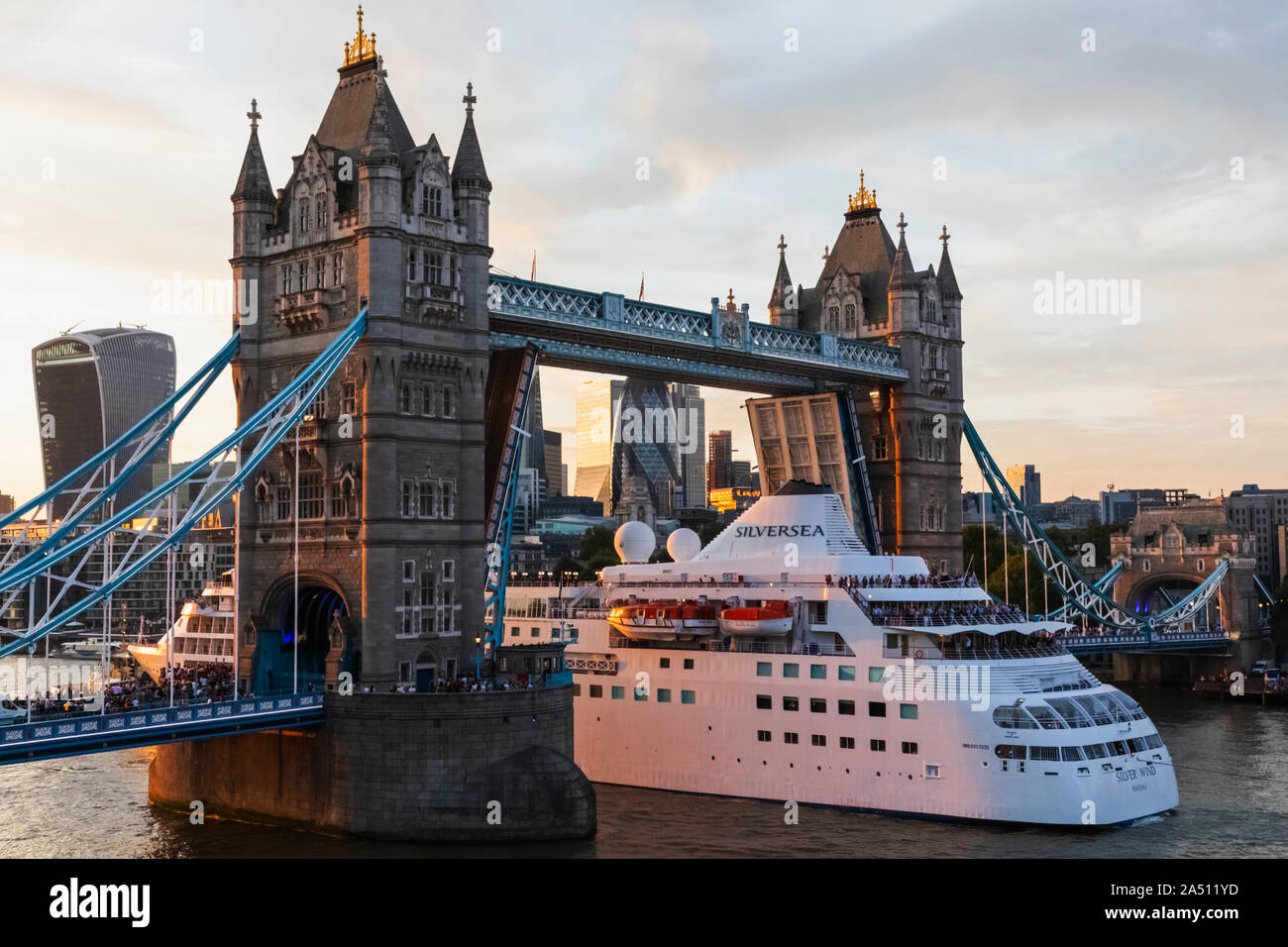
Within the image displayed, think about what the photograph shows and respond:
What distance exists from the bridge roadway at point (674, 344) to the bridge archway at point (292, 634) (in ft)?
44.0

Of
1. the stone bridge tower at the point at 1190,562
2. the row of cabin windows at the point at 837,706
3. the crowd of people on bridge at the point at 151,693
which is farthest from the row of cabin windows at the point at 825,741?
the stone bridge tower at the point at 1190,562

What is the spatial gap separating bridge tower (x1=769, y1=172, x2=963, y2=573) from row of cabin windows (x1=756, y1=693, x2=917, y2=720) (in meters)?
27.8

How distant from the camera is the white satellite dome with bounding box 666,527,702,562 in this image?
72750 mm

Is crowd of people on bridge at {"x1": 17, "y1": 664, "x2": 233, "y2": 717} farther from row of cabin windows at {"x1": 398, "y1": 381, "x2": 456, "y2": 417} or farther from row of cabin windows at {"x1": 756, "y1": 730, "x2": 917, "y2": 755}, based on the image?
row of cabin windows at {"x1": 756, "y1": 730, "x2": 917, "y2": 755}

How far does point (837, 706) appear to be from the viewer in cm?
5822

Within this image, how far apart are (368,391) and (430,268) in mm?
5808

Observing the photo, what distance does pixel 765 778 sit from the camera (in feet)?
196

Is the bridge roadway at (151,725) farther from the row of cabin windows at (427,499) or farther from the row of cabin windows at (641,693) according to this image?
the row of cabin windows at (641,693)

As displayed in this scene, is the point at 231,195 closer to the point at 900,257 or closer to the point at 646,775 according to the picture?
the point at 646,775

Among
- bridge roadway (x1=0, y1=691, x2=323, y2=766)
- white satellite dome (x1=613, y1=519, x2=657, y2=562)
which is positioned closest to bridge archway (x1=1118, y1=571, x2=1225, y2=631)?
white satellite dome (x1=613, y1=519, x2=657, y2=562)

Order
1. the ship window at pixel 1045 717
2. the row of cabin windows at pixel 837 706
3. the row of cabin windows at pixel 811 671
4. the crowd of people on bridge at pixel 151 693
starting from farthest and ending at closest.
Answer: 1. the row of cabin windows at pixel 811 671
2. the row of cabin windows at pixel 837 706
3. the ship window at pixel 1045 717
4. the crowd of people on bridge at pixel 151 693

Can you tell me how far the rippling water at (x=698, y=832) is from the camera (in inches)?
1945

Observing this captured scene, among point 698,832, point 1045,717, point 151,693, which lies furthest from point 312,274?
point 1045,717
